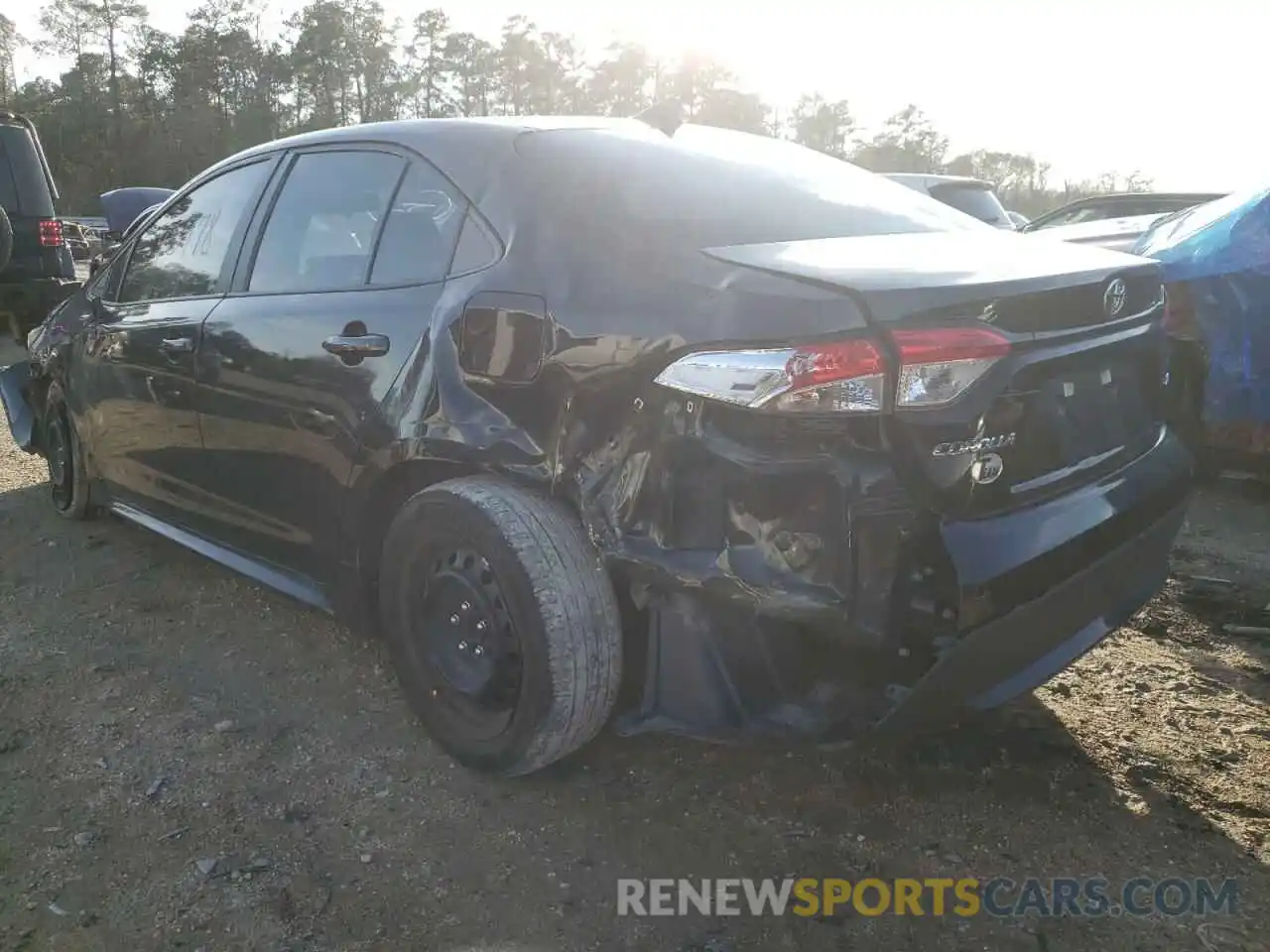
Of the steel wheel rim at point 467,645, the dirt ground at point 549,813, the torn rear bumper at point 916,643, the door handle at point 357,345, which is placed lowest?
the dirt ground at point 549,813

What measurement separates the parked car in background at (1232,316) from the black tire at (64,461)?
4635 millimetres

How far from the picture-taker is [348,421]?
8.50 ft

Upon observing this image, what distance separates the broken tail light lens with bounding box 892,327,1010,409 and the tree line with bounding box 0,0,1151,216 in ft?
151

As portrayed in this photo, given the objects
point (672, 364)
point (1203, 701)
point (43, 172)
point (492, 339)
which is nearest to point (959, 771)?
point (1203, 701)

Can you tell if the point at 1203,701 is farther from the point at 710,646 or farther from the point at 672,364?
the point at 672,364

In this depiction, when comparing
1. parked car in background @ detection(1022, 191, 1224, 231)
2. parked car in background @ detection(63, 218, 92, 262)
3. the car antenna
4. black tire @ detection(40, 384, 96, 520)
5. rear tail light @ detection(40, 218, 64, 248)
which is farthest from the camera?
parked car in background @ detection(63, 218, 92, 262)

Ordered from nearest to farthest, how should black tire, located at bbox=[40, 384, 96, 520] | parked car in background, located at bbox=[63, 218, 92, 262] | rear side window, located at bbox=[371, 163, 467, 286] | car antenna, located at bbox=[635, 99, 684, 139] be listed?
rear side window, located at bbox=[371, 163, 467, 286] < car antenna, located at bbox=[635, 99, 684, 139] < black tire, located at bbox=[40, 384, 96, 520] < parked car in background, located at bbox=[63, 218, 92, 262]

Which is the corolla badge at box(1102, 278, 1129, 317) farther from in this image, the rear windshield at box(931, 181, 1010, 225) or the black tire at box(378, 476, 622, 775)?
the rear windshield at box(931, 181, 1010, 225)

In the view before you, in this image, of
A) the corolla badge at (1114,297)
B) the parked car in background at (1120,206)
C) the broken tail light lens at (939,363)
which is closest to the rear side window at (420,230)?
the broken tail light lens at (939,363)

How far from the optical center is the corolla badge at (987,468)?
71.9 inches

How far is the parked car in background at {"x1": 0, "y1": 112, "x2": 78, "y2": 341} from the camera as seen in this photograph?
337 inches

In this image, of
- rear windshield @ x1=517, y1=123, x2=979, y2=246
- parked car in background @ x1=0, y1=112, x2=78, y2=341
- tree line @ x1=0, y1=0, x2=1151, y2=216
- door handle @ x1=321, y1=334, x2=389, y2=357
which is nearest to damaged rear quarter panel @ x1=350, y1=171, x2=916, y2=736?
rear windshield @ x1=517, y1=123, x2=979, y2=246

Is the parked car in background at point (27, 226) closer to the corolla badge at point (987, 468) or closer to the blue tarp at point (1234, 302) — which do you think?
the blue tarp at point (1234, 302)

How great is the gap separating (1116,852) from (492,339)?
1799 millimetres
